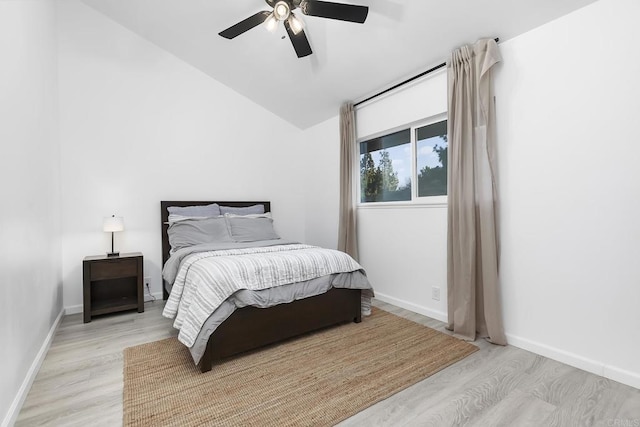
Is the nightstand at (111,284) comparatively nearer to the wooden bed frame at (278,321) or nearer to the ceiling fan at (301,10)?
the wooden bed frame at (278,321)

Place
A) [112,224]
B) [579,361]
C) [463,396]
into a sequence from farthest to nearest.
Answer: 1. [112,224]
2. [579,361]
3. [463,396]

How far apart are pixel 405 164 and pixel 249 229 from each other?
1935 mm

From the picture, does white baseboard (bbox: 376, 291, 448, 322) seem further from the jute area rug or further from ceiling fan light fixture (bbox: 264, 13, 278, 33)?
ceiling fan light fixture (bbox: 264, 13, 278, 33)

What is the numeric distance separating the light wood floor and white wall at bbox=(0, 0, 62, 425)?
159 millimetres

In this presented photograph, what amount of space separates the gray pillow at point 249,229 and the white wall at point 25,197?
5.22 feet

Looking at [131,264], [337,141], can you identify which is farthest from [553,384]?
[131,264]

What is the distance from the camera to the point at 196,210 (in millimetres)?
3594

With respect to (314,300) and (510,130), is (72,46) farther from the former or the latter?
(510,130)

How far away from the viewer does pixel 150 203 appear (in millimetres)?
3504

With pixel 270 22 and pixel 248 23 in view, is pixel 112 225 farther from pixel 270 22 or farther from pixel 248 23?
pixel 270 22

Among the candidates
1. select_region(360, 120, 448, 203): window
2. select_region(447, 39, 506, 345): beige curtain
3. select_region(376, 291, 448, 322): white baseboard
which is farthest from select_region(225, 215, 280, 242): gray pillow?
select_region(447, 39, 506, 345): beige curtain

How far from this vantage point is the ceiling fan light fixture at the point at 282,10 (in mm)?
2092

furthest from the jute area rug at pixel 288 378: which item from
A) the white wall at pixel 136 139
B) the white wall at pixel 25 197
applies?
the white wall at pixel 136 139

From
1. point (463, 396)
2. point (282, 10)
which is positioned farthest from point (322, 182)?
point (463, 396)
